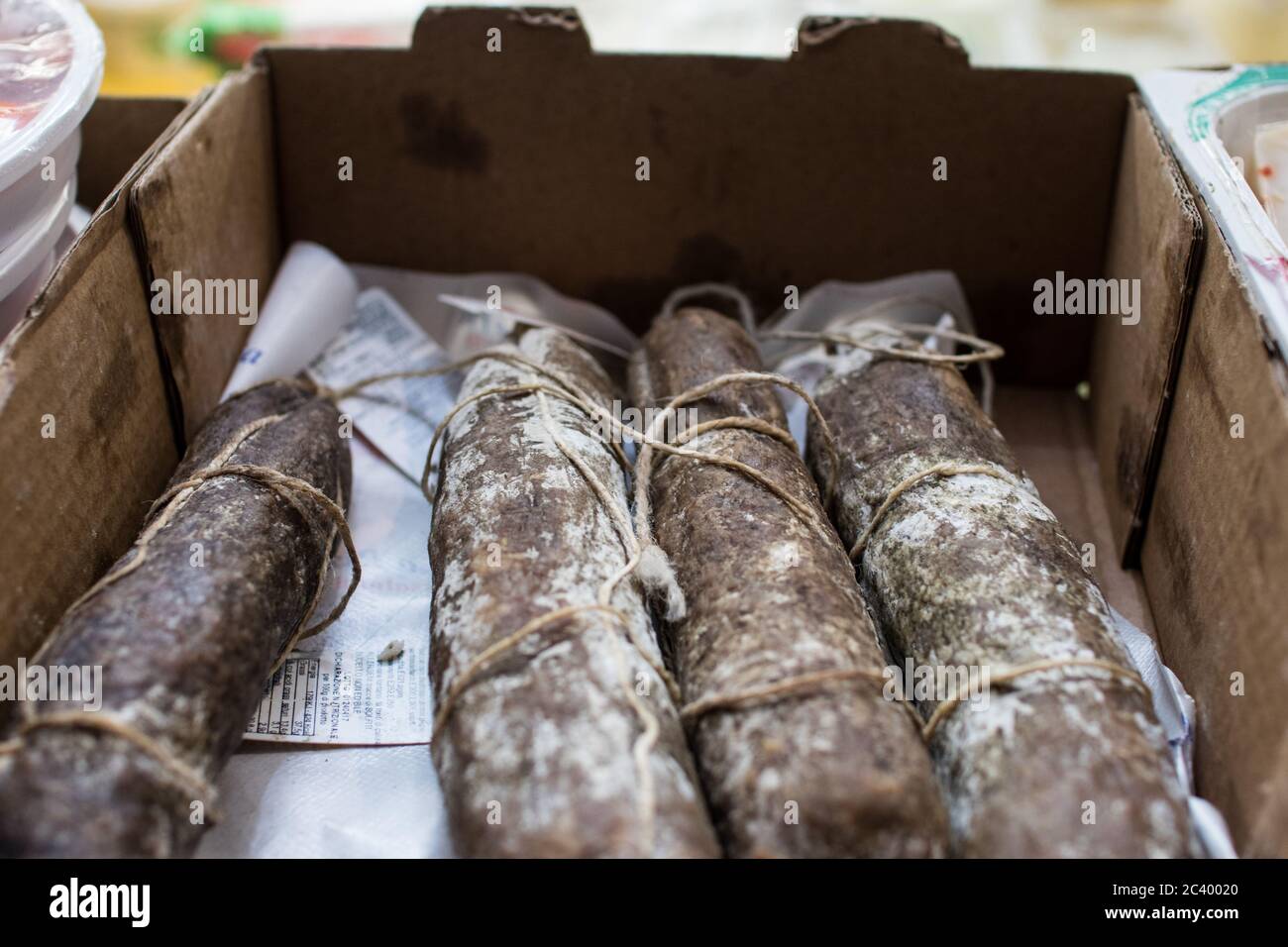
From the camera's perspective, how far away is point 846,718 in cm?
135

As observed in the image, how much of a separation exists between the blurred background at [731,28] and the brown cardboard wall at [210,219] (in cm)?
98

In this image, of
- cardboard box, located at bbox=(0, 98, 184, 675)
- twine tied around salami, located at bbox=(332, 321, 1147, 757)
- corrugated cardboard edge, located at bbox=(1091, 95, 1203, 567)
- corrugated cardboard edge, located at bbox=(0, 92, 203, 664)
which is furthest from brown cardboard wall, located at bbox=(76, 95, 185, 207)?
corrugated cardboard edge, located at bbox=(1091, 95, 1203, 567)

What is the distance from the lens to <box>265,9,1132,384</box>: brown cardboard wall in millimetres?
2250

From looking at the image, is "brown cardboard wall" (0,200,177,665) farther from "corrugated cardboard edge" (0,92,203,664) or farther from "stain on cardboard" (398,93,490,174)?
"stain on cardboard" (398,93,490,174)

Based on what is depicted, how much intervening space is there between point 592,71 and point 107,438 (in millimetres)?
1152

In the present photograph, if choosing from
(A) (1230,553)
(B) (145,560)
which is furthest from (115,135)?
(A) (1230,553)

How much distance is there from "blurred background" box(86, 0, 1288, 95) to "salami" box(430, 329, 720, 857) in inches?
69.9

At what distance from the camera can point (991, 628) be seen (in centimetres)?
152

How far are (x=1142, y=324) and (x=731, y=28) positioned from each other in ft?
6.01

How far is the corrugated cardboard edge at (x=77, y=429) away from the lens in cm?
149

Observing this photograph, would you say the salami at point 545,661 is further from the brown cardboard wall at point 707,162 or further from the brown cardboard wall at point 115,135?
the brown cardboard wall at point 115,135

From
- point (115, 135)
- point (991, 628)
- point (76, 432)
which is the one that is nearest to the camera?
point (991, 628)

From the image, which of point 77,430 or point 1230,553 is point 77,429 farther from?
point 1230,553

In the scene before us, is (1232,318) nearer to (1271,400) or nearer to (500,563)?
(1271,400)
